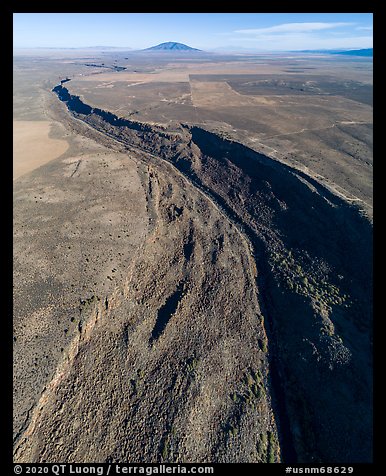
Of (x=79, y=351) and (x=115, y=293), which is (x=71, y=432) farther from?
(x=115, y=293)

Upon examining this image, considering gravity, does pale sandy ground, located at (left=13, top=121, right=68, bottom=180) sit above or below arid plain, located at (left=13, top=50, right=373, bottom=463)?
above

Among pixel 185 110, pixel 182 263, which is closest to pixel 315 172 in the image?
pixel 182 263

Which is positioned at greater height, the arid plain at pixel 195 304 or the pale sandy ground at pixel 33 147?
the pale sandy ground at pixel 33 147

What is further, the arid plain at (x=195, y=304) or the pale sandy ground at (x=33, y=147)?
the pale sandy ground at (x=33, y=147)

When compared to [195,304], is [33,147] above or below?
above

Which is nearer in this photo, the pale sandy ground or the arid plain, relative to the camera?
the arid plain
